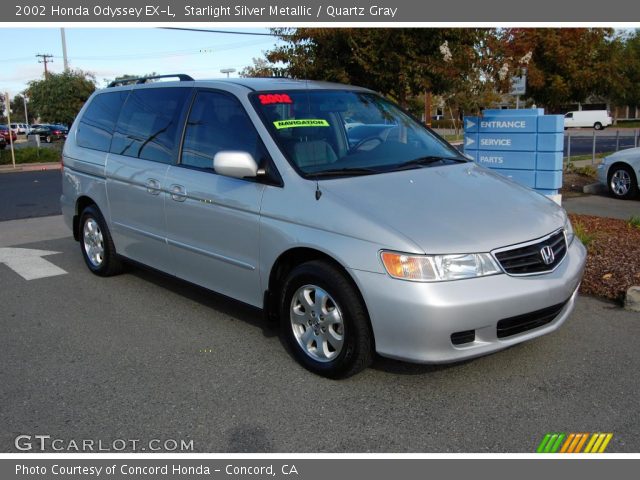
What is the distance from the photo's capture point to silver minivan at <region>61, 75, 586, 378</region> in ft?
11.5

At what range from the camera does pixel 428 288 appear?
11.3 ft

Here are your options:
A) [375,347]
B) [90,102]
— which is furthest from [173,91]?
[375,347]

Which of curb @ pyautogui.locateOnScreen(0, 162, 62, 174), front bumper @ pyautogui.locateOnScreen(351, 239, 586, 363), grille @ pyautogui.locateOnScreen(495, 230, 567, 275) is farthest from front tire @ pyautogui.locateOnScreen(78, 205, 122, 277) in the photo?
curb @ pyautogui.locateOnScreen(0, 162, 62, 174)

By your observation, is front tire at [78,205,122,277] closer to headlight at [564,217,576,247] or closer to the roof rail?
the roof rail

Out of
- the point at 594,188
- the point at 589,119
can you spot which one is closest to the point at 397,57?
the point at 594,188

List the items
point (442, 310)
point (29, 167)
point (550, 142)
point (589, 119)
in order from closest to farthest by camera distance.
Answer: point (442, 310) < point (550, 142) < point (29, 167) < point (589, 119)

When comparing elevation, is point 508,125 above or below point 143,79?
below

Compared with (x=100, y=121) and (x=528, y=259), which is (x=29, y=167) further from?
(x=528, y=259)

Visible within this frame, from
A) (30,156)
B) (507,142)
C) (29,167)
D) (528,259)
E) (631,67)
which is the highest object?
(631,67)
